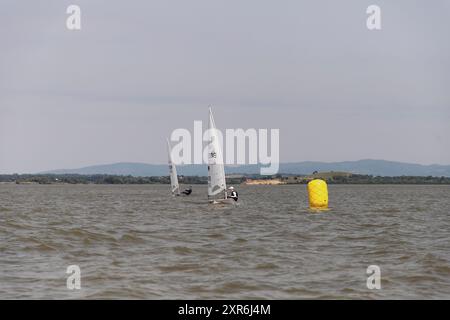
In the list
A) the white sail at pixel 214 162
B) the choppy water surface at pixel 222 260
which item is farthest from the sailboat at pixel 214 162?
the choppy water surface at pixel 222 260

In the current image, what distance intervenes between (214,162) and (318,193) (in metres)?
8.42

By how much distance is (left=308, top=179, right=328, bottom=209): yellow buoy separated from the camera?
51406mm

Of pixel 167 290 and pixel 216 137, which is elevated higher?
pixel 216 137

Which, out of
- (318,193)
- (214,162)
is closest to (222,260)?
(318,193)

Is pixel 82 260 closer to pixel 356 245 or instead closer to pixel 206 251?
pixel 206 251

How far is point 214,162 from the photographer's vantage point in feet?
181

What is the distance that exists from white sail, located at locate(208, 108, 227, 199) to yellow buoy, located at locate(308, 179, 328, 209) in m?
7.37

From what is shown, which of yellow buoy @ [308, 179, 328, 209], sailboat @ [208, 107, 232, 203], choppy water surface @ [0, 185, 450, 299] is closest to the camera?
choppy water surface @ [0, 185, 450, 299]

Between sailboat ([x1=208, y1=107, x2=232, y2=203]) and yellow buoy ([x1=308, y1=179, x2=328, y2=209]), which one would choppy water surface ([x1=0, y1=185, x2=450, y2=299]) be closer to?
yellow buoy ([x1=308, y1=179, x2=328, y2=209])

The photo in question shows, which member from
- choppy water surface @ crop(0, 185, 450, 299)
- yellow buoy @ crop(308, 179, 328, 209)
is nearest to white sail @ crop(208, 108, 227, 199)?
yellow buoy @ crop(308, 179, 328, 209)

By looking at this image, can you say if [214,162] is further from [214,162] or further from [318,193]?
[318,193]

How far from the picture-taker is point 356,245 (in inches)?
1213
